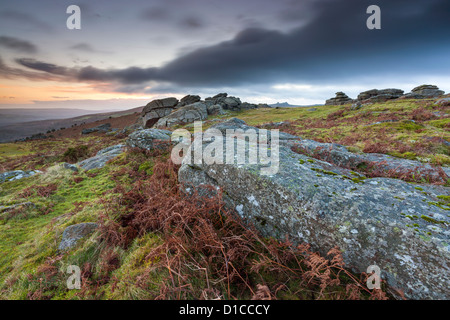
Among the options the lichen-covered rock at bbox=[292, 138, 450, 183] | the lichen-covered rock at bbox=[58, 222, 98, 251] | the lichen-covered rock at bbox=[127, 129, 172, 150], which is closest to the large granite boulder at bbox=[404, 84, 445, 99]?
the lichen-covered rock at bbox=[292, 138, 450, 183]

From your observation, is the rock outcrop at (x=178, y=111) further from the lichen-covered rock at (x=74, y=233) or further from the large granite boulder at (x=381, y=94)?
the large granite boulder at (x=381, y=94)

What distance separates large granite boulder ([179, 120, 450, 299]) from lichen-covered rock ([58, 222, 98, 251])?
327cm

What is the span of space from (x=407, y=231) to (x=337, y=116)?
34.3m

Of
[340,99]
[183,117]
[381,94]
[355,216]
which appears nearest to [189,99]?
[183,117]

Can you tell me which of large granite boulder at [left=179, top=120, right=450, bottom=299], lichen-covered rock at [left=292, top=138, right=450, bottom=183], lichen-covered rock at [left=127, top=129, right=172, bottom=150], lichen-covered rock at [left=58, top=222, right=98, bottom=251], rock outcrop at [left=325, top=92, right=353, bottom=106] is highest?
rock outcrop at [left=325, top=92, right=353, bottom=106]

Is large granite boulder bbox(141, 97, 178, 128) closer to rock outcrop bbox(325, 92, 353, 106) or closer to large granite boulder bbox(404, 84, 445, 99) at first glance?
rock outcrop bbox(325, 92, 353, 106)

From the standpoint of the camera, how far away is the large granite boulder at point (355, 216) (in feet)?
7.88

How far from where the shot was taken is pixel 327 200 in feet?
10.5

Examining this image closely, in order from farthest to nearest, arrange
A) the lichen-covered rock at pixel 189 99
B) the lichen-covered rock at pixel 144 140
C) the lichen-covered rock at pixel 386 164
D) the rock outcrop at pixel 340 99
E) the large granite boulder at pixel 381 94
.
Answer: the rock outcrop at pixel 340 99 < the lichen-covered rock at pixel 189 99 < the large granite boulder at pixel 381 94 < the lichen-covered rock at pixel 144 140 < the lichen-covered rock at pixel 386 164

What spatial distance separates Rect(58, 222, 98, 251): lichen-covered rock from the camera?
406cm

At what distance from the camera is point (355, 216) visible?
9.55ft

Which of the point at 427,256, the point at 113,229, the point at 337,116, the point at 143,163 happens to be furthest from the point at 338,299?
the point at 337,116

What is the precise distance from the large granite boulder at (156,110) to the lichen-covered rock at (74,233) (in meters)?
52.0

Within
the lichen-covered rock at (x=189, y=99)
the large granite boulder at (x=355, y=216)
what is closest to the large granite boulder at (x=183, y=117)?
the lichen-covered rock at (x=189, y=99)
